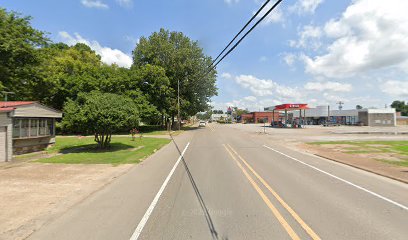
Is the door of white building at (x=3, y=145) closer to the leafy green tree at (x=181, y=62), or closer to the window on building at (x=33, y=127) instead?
the window on building at (x=33, y=127)

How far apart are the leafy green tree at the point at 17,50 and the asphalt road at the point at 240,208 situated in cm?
2495

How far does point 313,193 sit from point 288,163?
566 centimetres

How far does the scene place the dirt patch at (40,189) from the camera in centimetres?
560

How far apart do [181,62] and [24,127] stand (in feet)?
114

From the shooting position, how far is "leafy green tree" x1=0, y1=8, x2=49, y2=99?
85.5ft

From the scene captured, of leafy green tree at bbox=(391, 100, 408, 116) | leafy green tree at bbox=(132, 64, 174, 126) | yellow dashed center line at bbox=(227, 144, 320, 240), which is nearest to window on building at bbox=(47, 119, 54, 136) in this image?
yellow dashed center line at bbox=(227, 144, 320, 240)

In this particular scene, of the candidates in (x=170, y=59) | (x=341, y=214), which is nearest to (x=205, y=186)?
(x=341, y=214)

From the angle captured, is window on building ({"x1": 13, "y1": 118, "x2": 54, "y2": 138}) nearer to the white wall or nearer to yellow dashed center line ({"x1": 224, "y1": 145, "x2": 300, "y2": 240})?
the white wall

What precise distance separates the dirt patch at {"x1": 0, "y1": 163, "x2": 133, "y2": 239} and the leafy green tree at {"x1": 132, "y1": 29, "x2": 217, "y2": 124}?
115ft

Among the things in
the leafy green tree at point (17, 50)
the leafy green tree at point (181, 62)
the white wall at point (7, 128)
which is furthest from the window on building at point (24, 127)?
the leafy green tree at point (181, 62)

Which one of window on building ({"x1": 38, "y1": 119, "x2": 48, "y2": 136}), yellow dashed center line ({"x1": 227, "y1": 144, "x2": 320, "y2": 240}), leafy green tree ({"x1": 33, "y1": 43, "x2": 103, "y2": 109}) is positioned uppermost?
leafy green tree ({"x1": 33, "y1": 43, "x2": 103, "y2": 109})

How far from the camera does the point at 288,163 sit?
13.2 meters

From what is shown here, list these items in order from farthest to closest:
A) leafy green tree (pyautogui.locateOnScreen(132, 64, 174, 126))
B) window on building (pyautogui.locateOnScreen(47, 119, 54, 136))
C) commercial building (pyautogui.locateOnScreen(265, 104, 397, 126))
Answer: commercial building (pyautogui.locateOnScreen(265, 104, 397, 126)) < leafy green tree (pyautogui.locateOnScreen(132, 64, 174, 126)) < window on building (pyautogui.locateOnScreen(47, 119, 54, 136))

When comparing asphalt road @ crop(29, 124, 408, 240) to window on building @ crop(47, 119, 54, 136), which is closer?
asphalt road @ crop(29, 124, 408, 240)
